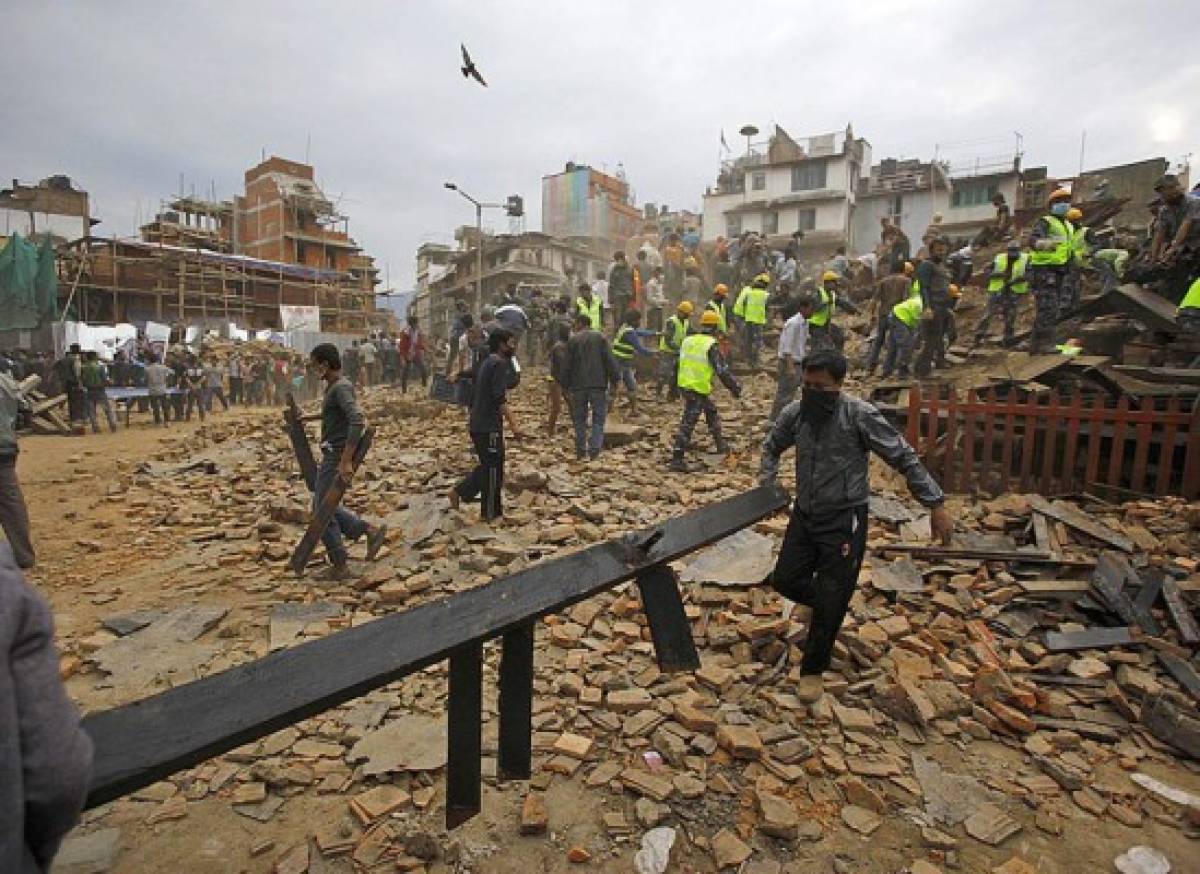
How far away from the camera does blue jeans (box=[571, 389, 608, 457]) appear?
28.0 ft

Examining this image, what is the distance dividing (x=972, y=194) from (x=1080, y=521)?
40767 millimetres

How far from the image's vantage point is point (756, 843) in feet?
8.54

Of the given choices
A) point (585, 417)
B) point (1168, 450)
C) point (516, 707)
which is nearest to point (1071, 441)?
point (1168, 450)

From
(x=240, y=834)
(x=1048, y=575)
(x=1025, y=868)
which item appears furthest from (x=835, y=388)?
(x=240, y=834)

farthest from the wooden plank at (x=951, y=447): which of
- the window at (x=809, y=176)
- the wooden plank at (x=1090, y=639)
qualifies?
the window at (x=809, y=176)

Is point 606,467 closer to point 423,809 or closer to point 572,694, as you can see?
point 572,694

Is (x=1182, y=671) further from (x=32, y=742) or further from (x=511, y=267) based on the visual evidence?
(x=511, y=267)

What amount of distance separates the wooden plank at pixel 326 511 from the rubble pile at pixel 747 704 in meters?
0.21

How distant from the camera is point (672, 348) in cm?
1187

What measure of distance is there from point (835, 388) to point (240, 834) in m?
3.56

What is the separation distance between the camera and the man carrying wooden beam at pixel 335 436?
5.02 metres

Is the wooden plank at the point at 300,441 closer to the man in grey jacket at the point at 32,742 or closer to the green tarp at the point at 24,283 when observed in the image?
the man in grey jacket at the point at 32,742

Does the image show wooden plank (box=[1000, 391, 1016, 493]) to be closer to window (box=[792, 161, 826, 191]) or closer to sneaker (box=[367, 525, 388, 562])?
sneaker (box=[367, 525, 388, 562])

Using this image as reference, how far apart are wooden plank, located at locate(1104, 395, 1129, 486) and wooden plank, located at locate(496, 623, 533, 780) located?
636 centimetres
